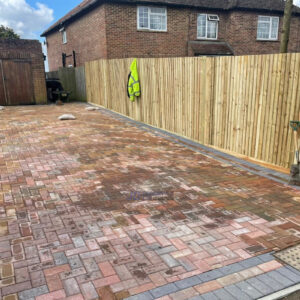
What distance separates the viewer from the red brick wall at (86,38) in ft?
57.9

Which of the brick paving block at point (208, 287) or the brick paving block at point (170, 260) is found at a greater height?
the brick paving block at point (170, 260)

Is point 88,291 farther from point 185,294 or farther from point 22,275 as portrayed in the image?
point 185,294

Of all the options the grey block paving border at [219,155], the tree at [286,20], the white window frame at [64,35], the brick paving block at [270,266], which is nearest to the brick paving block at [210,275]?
the brick paving block at [270,266]

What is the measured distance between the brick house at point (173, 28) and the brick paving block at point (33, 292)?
15943mm

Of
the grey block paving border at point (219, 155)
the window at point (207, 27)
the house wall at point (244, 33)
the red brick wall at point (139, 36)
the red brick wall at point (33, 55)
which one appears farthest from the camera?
the house wall at point (244, 33)

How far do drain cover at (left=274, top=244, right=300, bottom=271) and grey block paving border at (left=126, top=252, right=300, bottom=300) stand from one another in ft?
0.26

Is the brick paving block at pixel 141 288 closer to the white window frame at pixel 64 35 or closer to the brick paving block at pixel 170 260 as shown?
the brick paving block at pixel 170 260

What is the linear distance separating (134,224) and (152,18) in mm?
16713

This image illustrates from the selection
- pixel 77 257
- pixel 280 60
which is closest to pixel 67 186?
pixel 77 257

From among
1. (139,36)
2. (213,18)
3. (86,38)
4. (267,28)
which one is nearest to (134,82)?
(139,36)

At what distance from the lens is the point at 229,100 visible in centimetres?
733

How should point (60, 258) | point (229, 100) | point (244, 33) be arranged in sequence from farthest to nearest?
point (244, 33), point (229, 100), point (60, 258)

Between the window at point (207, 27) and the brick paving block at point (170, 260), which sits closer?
the brick paving block at point (170, 260)

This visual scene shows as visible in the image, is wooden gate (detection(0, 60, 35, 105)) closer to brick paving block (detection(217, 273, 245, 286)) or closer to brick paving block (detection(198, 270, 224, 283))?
brick paving block (detection(198, 270, 224, 283))
